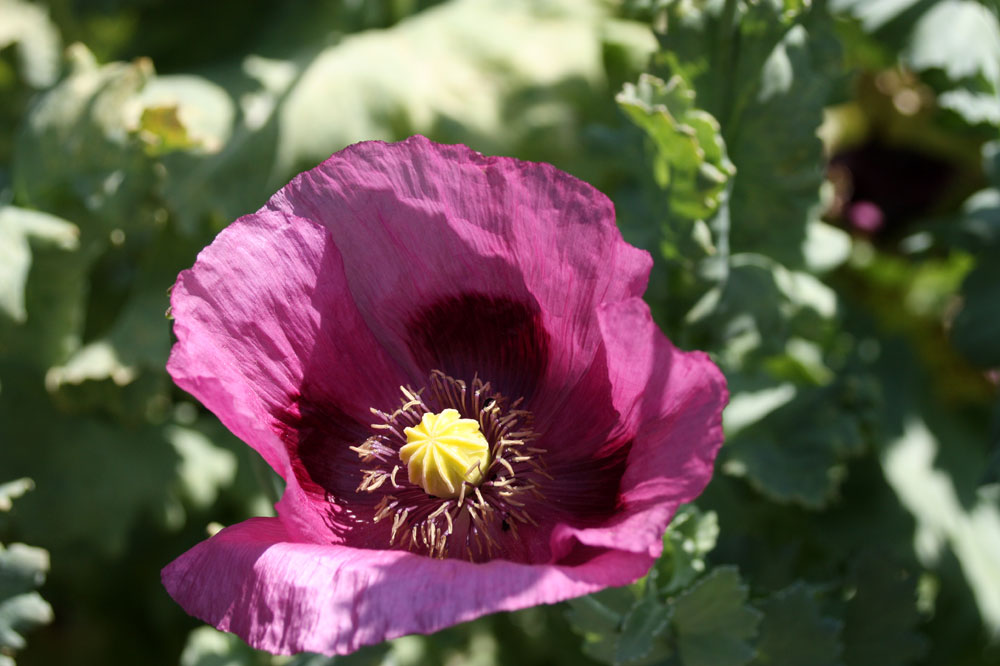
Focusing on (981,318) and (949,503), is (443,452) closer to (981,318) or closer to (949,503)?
(981,318)

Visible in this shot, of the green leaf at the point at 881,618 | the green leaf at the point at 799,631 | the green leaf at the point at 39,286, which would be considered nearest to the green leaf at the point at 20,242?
the green leaf at the point at 39,286

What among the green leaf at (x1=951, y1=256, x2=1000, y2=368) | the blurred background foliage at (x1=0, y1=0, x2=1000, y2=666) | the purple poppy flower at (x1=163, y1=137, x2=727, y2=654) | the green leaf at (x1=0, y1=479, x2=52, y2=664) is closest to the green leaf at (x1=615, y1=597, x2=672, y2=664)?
the blurred background foliage at (x1=0, y1=0, x2=1000, y2=666)

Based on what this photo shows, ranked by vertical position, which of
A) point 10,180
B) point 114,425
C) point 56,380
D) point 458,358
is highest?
point 458,358

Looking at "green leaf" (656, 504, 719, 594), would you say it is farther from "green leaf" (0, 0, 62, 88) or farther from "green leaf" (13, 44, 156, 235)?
"green leaf" (0, 0, 62, 88)

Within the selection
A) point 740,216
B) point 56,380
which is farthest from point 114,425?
point 740,216

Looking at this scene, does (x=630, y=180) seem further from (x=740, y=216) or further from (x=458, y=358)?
(x=458, y=358)

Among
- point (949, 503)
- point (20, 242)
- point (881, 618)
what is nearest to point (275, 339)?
point (20, 242)
